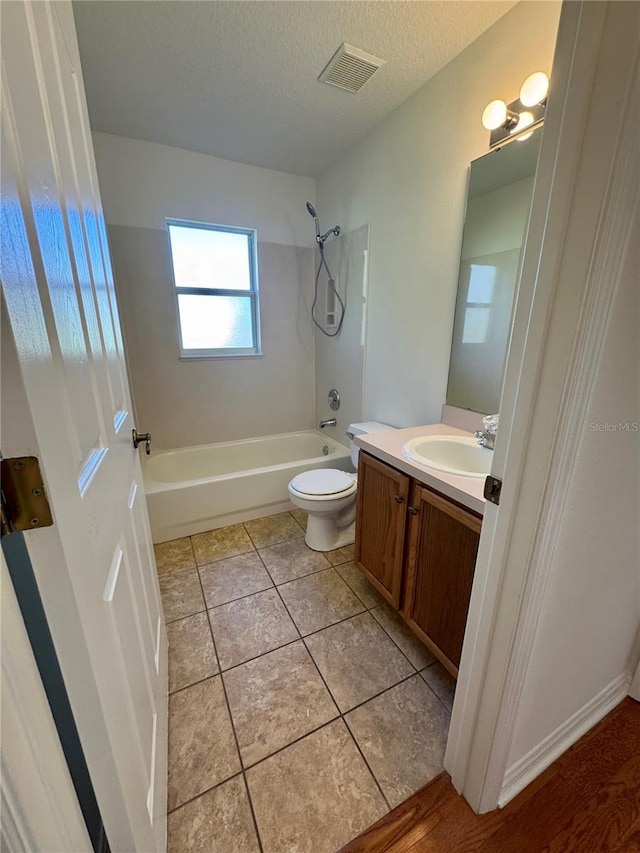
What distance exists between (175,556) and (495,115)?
2.68 m

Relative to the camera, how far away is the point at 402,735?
1134 millimetres

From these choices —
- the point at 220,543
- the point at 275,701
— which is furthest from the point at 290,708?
the point at 220,543

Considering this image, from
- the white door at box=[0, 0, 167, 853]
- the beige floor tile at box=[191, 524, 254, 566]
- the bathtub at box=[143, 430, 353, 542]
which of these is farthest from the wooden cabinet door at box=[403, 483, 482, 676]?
the bathtub at box=[143, 430, 353, 542]

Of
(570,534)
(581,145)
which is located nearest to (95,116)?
(581,145)

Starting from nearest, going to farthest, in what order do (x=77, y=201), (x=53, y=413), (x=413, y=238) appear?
(x=53, y=413) → (x=77, y=201) → (x=413, y=238)

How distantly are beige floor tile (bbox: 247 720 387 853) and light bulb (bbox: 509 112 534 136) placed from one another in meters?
2.36

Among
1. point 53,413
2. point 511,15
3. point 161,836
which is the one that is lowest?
point 161,836

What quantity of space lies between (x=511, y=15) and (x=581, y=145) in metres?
1.45

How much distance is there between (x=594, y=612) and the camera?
942 millimetres

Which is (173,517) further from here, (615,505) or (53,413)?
(615,505)

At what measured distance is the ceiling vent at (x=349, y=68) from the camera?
59.2 inches

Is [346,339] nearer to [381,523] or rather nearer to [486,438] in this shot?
[486,438]

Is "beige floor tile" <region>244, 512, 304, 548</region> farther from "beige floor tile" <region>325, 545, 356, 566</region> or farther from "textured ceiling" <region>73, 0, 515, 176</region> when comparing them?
"textured ceiling" <region>73, 0, 515, 176</region>

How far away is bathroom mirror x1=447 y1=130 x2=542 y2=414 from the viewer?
1393 mm
